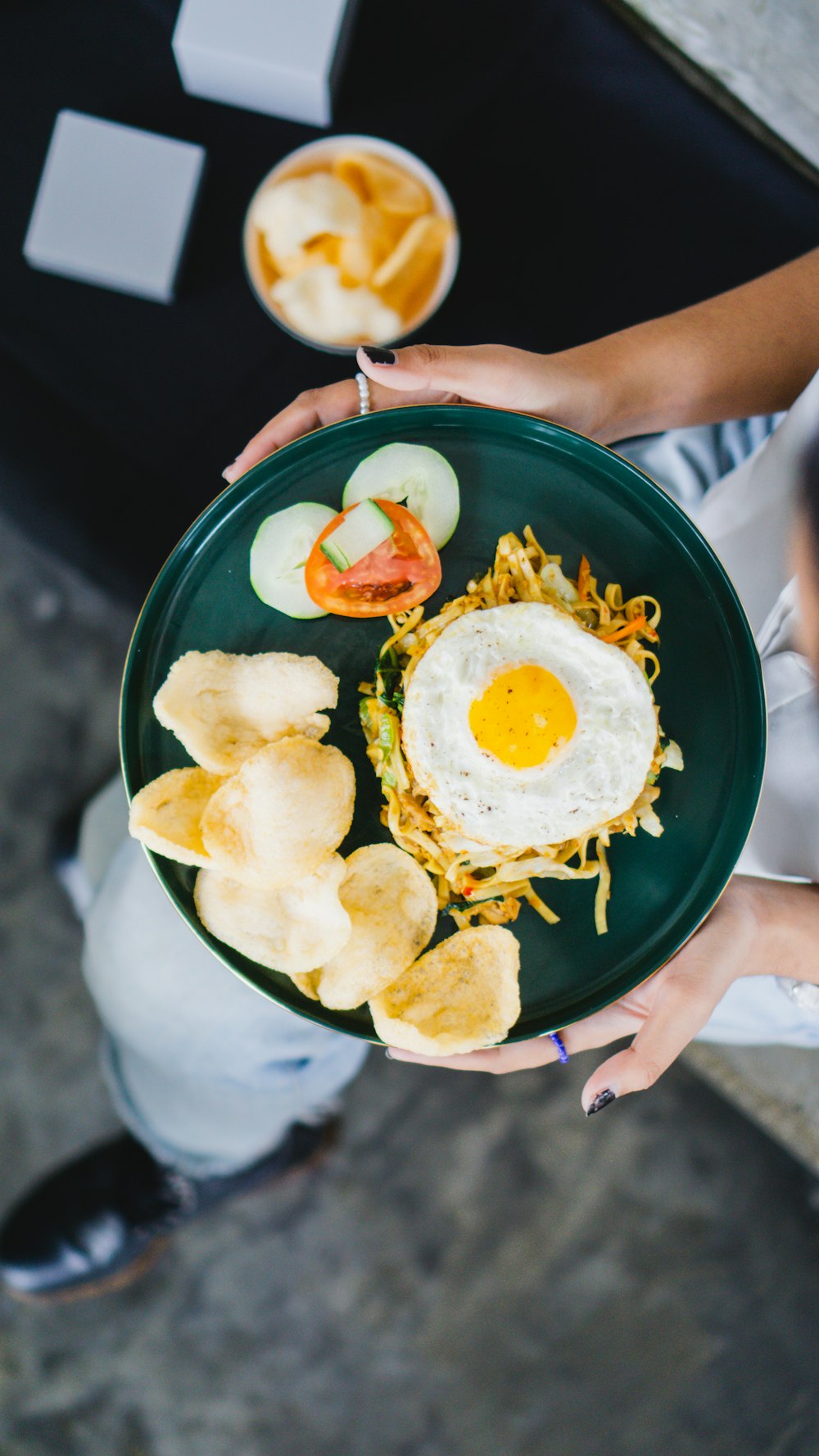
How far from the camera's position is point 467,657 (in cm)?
207

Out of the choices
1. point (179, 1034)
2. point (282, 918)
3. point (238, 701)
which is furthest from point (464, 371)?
point (179, 1034)

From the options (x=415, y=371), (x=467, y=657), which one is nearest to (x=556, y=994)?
(x=467, y=657)

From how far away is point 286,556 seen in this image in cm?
207

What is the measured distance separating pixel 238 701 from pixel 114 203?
1.69 meters

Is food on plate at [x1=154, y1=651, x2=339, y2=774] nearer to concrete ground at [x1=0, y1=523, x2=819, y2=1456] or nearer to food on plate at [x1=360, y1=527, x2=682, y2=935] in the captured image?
food on plate at [x1=360, y1=527, x2=682, y2=935]

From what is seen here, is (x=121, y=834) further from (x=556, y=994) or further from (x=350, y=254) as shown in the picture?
(x=350, y=254)

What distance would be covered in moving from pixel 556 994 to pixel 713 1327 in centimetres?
289

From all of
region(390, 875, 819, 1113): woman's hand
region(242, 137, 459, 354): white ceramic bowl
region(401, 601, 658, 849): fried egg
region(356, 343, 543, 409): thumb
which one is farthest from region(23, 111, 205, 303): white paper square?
region(390, 875, 819, 1113): woman's hand

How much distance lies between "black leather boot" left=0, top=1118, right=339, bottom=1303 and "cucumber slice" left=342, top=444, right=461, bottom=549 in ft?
9.02

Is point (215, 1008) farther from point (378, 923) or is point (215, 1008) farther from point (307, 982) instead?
point (378, 923)

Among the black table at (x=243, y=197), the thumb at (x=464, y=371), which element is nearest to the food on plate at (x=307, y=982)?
the thumb at (x=464, y=371)

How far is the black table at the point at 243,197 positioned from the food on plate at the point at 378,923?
129 centimetres

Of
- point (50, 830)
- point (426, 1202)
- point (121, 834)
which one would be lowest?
point (426, 1202)

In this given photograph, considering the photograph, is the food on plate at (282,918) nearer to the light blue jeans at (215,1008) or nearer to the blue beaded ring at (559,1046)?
the light blue jeans at (215,1008)
